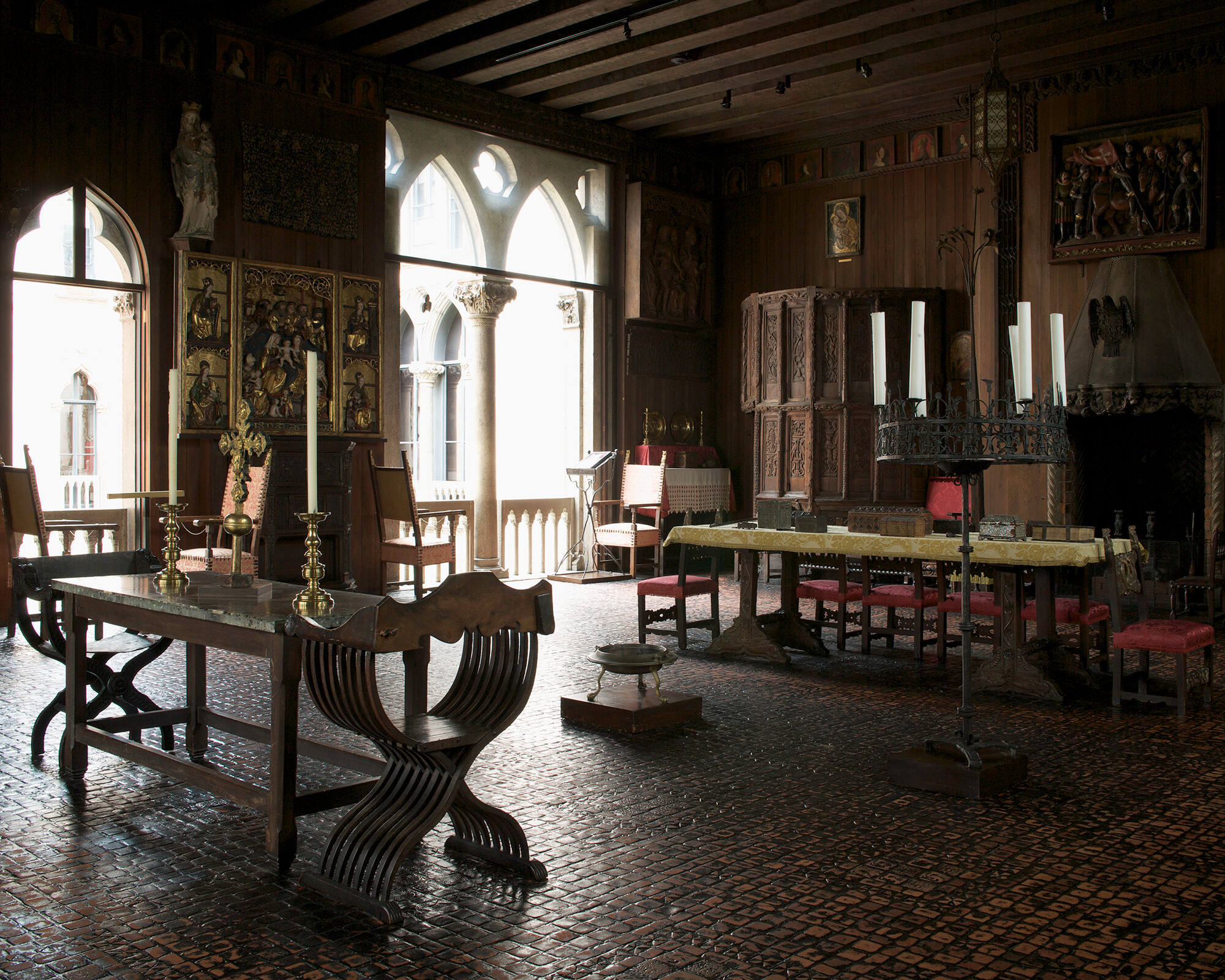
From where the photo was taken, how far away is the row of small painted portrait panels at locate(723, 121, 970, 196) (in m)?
10.9

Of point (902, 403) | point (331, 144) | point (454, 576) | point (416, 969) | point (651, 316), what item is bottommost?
point (416, 969)

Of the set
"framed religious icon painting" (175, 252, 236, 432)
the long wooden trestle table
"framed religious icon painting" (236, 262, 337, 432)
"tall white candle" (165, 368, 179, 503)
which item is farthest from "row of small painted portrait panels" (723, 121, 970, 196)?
the long wooden trestle table

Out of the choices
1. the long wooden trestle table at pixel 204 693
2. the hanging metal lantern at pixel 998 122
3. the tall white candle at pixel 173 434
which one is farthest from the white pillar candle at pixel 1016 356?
the tall white candle at pixel 173 434

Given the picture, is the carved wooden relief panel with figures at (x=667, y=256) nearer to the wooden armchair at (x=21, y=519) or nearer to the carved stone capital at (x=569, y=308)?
the carved stone capital at (x=569, y=308)

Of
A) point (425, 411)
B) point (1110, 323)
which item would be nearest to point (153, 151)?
point (1110, 323)

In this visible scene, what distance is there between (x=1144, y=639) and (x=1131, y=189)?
5468mm

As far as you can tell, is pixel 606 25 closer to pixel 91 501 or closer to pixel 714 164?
pixel 714 164

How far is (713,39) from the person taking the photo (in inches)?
360

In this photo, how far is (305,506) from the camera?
910 centimetres

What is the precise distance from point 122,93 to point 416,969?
741 centimetres

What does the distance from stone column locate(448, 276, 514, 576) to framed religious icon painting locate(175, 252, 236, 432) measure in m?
2.75

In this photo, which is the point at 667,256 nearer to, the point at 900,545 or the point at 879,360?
the point at 900,545

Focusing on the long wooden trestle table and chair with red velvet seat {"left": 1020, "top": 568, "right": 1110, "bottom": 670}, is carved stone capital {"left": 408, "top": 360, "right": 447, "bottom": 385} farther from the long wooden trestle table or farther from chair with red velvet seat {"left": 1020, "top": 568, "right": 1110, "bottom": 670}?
the long wooden trestle table

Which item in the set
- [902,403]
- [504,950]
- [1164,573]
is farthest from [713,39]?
[504,950]
